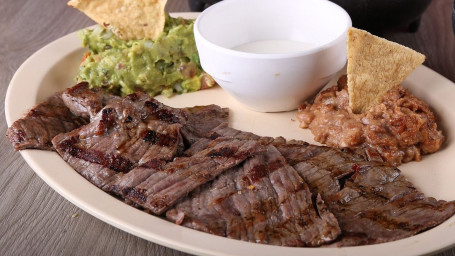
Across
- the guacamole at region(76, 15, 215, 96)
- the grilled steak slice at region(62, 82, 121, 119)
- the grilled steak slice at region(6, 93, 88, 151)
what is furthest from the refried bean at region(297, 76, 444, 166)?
the grilled steak slice at region(6, 93, 88, 151)

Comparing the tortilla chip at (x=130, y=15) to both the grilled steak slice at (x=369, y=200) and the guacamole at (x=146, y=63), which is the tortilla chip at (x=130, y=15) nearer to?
the guacamole at (x=146, y=63)

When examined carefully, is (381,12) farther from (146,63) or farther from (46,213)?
(46,213)

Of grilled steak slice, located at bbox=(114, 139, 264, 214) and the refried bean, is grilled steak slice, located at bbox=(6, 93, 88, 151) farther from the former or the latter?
the refried bean

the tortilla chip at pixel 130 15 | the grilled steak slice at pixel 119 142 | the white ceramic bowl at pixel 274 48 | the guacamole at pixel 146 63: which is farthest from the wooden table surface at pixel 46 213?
the white ceramic bowl at pixel 274 48

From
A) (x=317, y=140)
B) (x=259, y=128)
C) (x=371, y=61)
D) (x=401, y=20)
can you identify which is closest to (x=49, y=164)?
(x=259, y=128)

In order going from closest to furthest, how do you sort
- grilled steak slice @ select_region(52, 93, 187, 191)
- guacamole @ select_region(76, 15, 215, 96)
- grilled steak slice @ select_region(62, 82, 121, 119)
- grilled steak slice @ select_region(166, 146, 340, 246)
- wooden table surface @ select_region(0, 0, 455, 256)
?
1. grilled steak slice @ select_region(166, 146, 340, 246)
2. wooden table surface @ select_region(0, 0, 455, 256)
3. grilled steak slice @ select_region(52, 93, 187, 191)
4. grilled steak slice @ select_region(62, 82, 121, 119)
5. guacamole @ select_region(76, 15, 215, 96)

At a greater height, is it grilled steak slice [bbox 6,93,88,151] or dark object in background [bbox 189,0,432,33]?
grilled steak slice [bbox 6,93,88,151]

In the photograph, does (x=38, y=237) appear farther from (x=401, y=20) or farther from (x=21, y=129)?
(x=401, y=20)
